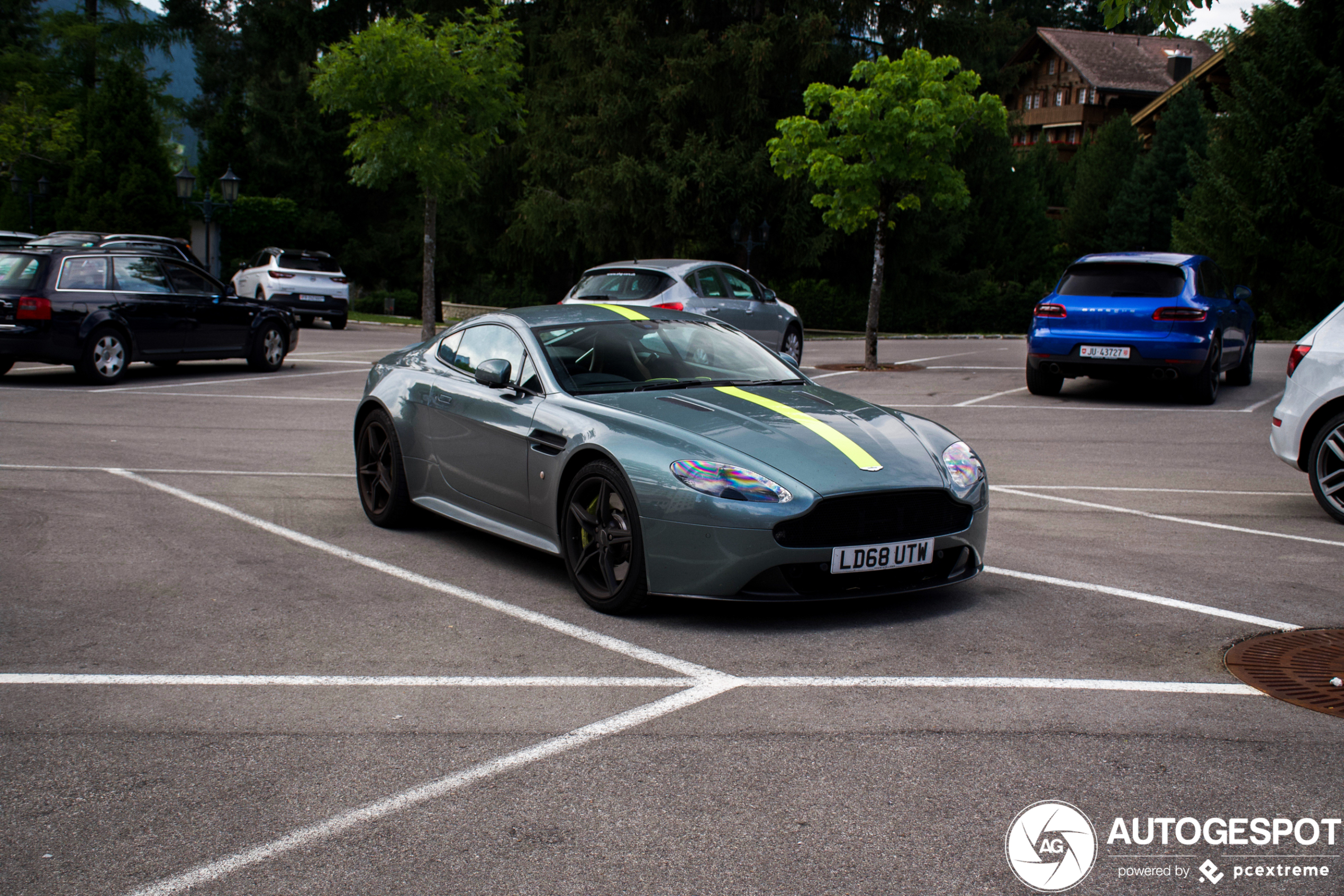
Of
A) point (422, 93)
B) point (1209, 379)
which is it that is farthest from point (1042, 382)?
point (422, 93)

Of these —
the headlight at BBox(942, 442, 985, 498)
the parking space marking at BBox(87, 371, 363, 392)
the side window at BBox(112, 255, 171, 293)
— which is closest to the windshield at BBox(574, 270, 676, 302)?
the parking space marking at BBox(87, 371, 363, 392)

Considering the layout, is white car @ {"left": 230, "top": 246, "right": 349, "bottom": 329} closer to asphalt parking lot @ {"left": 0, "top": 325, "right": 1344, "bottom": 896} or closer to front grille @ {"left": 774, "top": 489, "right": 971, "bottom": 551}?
asphalt parking lot @ {"left": 0, "top": 325, "right": 1344, "bottom": 896}

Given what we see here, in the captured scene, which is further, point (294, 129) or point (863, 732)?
point (294, 129)

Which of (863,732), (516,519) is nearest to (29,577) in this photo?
(516,519)

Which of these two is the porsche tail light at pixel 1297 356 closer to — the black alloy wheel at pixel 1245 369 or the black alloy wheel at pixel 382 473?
the black alloy wheel at pixel 382 473

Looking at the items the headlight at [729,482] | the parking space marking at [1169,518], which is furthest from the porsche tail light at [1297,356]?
the headlight at [729,482]

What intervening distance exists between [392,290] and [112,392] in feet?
102

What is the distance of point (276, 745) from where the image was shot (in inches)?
157

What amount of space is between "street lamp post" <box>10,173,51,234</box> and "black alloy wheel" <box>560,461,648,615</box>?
41657 mm

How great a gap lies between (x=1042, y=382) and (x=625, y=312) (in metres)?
9.66

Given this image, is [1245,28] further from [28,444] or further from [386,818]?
[386,818]

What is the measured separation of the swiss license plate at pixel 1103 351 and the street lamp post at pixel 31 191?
37739 millimetres

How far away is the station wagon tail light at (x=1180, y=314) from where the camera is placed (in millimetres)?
13617

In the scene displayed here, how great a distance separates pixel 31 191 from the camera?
42.2 meters
